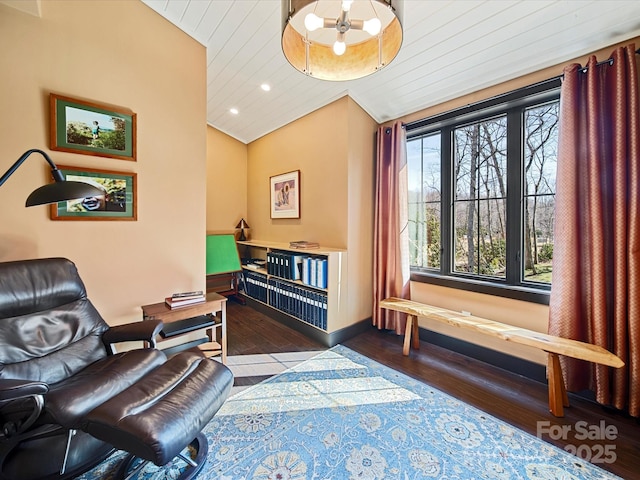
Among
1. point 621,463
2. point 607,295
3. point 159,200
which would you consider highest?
point 159,200

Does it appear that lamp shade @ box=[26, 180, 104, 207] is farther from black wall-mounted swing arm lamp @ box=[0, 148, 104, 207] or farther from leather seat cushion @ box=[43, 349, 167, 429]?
leather seat cushion @ box=[43, 349, 167, 429]

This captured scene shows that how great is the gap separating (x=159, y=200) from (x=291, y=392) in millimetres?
1904

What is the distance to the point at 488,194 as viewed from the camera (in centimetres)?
247

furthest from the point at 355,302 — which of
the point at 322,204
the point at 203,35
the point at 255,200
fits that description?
the point at 203,35

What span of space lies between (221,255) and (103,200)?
197 centimetres

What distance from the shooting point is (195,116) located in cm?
247

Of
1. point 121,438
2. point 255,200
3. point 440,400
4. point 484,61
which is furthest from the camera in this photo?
point 255,200

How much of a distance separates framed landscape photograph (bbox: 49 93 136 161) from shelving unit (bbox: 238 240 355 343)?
1790 millimetres

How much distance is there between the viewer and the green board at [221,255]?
12.4ft

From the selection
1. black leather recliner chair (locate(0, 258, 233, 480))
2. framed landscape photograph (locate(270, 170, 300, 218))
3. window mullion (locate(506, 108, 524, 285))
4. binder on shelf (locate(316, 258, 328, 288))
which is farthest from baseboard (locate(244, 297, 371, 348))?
window mullion (locate(506, 108, 524, 285))

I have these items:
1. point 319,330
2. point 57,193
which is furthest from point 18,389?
point 319,330

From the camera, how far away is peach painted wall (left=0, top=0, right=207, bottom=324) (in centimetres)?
171

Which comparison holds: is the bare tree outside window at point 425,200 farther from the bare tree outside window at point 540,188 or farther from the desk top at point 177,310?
the desk top at point 177,310

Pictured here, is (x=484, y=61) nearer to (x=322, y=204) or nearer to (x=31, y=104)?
(x=322, y=204)
